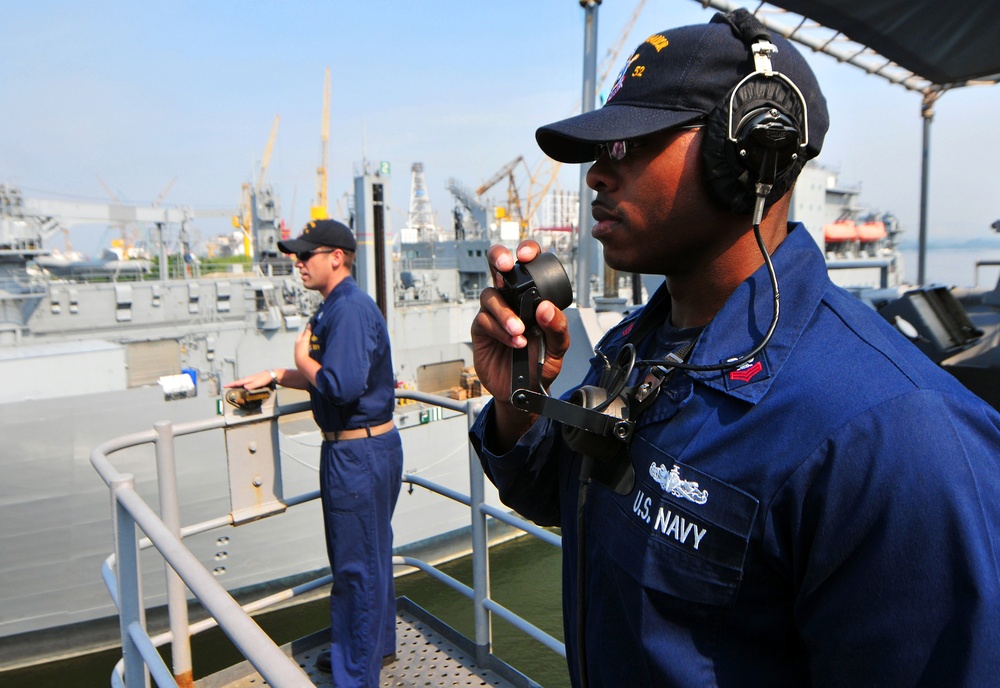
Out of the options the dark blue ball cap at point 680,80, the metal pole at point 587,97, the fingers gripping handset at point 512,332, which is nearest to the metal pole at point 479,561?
the fingers gripping handset at point 512,332

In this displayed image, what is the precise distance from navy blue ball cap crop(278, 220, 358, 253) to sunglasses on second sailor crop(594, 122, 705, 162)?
2.50 meters

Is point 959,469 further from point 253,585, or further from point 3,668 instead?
point 3,668

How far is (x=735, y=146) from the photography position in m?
1.00

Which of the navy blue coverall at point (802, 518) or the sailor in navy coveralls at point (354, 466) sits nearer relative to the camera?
the navy blue coverall at point (802, 518)

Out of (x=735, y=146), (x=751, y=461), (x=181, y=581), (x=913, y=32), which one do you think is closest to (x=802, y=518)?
(x=751, y=461)

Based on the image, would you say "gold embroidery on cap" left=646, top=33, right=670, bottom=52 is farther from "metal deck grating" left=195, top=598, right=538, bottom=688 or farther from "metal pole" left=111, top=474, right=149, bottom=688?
"metal deck grating" left=195, top=598, right=538, bottom=688

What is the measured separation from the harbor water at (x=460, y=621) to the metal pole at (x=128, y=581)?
6.09m

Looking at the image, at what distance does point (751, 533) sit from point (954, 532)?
23cm

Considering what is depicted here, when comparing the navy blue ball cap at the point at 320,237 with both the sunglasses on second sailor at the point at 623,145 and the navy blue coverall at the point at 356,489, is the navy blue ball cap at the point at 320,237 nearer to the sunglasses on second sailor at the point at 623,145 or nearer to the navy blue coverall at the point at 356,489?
the navy blue coverall at the point at 356,489

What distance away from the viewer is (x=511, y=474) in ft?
4.61

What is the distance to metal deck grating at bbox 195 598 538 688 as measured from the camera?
2.90 meters

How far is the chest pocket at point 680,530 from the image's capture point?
90 cm

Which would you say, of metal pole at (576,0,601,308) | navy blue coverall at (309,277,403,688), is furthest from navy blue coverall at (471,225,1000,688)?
metal pole at (576,0,601,308)

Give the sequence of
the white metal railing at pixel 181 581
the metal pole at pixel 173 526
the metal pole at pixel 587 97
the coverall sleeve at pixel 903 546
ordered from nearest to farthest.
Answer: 1. the coverall sleeve at pixel 903 546
2. the white metal railing at pixel 181 581
3. the metal pole at pixel 173 526
4. the metal pole at pixel 587 97
